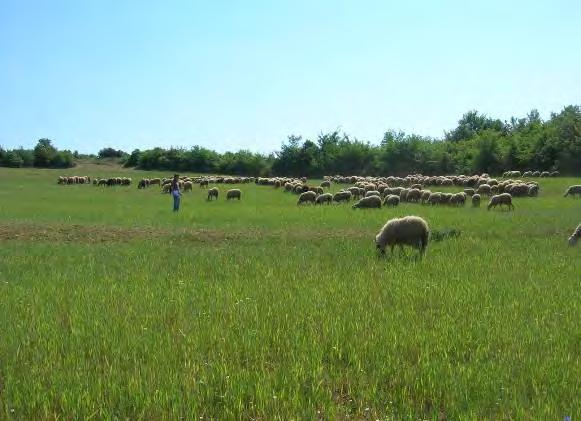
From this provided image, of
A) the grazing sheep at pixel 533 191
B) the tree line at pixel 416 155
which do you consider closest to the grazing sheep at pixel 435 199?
the grazing sheep at pixel 533 191

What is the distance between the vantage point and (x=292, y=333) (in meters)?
7.45

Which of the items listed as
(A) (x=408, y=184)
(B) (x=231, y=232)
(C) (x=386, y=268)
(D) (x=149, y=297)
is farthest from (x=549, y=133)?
(D) (x=149, y=297)

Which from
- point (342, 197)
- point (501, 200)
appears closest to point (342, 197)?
point (342, 197)

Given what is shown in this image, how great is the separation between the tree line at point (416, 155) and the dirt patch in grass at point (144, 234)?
4807 centimetres

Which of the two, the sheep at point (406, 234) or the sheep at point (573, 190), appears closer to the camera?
the sheep at point (406, 234)

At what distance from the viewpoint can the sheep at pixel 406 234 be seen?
1475 cm

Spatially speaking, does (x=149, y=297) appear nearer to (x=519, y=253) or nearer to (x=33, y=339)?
(x=33, y=339)

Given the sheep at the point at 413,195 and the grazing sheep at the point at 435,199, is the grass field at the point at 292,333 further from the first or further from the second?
the sheep at the point at 413,195

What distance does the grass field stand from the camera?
212 inches

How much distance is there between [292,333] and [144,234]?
13415mm

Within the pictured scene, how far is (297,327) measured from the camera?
7.75 meters

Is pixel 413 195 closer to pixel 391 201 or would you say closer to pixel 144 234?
pixel 391 201

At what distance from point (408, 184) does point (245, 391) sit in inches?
1871

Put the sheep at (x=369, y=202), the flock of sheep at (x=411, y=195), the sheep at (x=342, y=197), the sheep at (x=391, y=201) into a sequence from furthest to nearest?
the sheep at (x=342, y=197)
the sheep at (x=391, y=201)
the sheep at (x=369, y=202)
the flock of sheep at (x=411, y=195)
